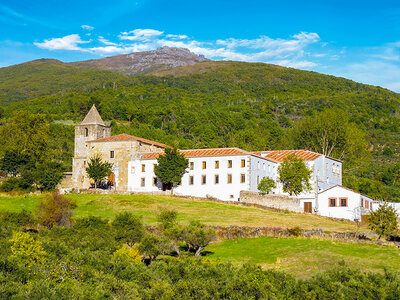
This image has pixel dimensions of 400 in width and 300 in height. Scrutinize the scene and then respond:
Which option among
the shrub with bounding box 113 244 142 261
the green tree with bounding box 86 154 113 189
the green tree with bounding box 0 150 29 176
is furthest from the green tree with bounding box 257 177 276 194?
the green tree with bounding box 0 150 29 176

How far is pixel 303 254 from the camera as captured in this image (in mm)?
25719

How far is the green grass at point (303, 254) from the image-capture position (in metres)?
23.2

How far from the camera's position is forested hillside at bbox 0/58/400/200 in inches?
3172

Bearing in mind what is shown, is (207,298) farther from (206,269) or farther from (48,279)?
(48,279)

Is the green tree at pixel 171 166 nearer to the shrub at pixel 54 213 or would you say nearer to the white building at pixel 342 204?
the white building at pixel 342 204

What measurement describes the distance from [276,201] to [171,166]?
38.7 ft

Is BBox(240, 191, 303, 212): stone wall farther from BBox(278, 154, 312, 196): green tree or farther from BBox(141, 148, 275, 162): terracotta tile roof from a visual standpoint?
BBox(141, 148, 275, 162): terracotta tile roof

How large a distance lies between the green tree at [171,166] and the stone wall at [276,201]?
27.3ft

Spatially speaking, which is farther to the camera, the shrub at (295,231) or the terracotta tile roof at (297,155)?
the terracotta tile roof at (297,155)

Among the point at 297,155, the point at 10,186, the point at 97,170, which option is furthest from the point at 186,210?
the point at 10,186

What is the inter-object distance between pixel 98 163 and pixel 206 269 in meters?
34.9

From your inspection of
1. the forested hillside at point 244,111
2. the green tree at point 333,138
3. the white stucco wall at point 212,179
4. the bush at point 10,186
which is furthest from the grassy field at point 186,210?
the green tree at point 333,138

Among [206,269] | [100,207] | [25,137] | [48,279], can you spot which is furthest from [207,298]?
[25,137]

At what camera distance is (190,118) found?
10781 centimetres
